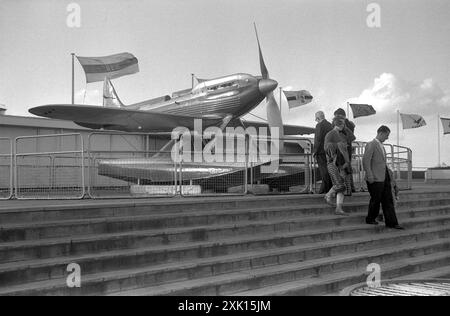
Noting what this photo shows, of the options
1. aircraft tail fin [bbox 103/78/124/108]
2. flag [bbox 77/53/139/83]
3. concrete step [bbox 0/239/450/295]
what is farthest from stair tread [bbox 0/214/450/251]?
aircraft tail fin [bbox 103/78/124/108]

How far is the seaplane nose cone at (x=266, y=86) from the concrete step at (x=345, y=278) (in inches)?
301

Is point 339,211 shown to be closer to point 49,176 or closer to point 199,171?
point 199,171

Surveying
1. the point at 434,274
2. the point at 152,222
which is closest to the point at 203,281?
the point at 152,222

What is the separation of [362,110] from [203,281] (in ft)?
76.0

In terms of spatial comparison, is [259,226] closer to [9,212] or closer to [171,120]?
[9,212]

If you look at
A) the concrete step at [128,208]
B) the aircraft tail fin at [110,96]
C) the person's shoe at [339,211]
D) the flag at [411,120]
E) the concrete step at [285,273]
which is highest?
the aircraft tail fin at [110,96]

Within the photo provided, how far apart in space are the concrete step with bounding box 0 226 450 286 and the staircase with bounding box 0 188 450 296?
0.01 m

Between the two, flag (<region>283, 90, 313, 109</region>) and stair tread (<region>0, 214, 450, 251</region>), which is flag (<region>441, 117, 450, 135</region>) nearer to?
flag (<region>283, 90, 313, 109</region>)

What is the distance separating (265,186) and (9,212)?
6.79m

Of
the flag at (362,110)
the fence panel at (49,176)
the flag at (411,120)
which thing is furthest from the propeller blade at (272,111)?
the flag at (411,120)

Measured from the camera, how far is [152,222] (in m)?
6.33

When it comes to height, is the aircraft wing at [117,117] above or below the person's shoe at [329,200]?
above

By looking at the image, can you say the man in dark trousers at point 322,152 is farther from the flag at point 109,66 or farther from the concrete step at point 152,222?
the flag at point 109,66

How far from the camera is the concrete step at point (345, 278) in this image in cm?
532
